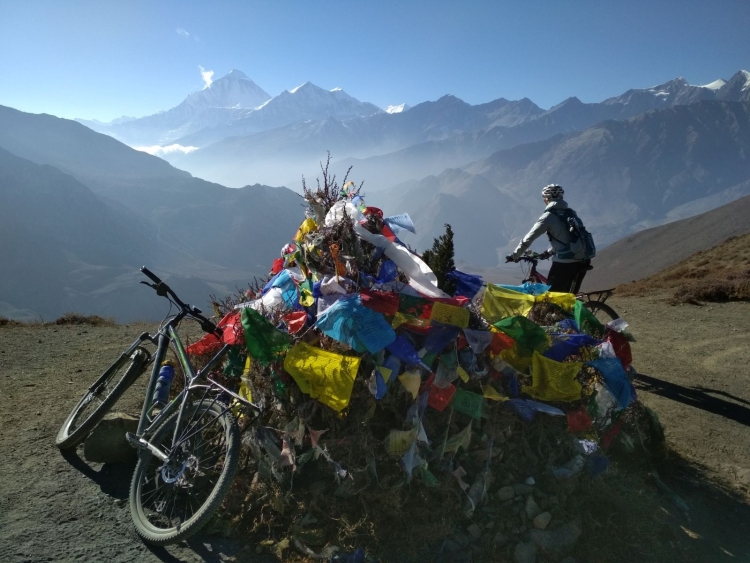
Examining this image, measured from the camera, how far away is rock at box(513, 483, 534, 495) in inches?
156

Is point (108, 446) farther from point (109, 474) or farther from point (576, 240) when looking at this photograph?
point (576, 240)

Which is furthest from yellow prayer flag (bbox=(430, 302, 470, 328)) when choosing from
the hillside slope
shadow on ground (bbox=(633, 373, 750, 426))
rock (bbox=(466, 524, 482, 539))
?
the hillside slope

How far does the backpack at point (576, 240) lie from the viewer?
649cm

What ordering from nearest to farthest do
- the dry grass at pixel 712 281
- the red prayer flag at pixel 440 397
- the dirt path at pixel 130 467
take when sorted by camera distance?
the dirt path at pixel 130 467 < the red prayer flag at pixel 440 397 < the dry grass at pixel 712 281

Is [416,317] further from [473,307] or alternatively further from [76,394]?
[76,394]

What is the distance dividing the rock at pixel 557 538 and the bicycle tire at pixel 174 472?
2.40 m

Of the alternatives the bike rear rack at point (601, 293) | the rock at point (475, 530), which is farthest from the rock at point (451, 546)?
the bike rear rack at point (601, 293)

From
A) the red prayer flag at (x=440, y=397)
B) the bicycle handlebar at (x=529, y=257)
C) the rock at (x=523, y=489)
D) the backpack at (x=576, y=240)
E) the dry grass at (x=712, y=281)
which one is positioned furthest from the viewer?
the dry grass at (x=712, y=281)

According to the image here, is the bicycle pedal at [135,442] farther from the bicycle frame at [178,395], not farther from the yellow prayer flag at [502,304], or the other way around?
the yellow prayer flag at [502,304]

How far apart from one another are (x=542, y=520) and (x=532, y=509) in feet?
0.35

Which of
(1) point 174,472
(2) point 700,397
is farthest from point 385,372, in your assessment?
(2) point 700,397

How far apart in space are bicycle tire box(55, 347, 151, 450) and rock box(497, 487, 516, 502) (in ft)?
11.8

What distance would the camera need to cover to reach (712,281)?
46.0 ft

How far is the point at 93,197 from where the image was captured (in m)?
182
